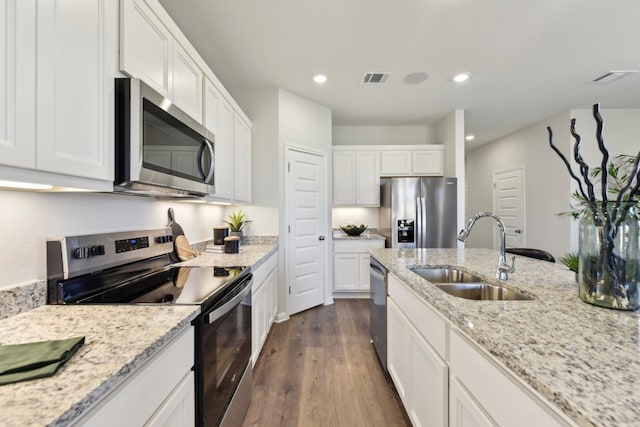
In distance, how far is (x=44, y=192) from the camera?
1134 mm

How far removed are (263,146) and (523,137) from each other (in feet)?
15.4

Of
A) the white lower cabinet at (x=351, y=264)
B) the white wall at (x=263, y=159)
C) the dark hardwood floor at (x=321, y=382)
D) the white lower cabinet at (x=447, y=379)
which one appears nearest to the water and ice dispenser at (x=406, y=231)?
the white lower cabinet at (x=351, y=264)

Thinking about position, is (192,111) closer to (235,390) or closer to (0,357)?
(0,357)

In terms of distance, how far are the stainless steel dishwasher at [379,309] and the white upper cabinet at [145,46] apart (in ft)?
5.85

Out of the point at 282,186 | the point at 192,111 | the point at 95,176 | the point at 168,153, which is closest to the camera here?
the point at 95,176

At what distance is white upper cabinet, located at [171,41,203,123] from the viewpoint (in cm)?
158

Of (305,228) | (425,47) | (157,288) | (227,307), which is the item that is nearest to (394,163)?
(305,228)

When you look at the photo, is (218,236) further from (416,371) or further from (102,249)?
(416,371)

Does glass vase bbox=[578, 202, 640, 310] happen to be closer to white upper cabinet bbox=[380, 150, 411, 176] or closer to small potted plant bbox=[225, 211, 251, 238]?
small potted plant bbox=[225, 211, 251, 238]

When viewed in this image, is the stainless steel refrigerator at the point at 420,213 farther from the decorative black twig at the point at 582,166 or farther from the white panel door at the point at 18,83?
the white panel door at the point at 18,83

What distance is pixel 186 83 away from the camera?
1696mm

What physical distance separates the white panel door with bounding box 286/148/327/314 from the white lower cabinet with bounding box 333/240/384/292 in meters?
0.35

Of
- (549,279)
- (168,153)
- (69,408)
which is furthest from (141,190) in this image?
(549,279)

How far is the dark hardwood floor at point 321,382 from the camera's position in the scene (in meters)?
1.69
